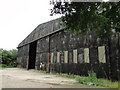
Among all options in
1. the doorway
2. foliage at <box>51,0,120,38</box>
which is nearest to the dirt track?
foliage at <box>51,0,120,38</box>

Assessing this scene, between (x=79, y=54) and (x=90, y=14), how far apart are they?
28.4 ft

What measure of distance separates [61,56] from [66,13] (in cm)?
1158

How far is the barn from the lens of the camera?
11.1m

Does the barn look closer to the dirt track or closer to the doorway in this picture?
the dirt track

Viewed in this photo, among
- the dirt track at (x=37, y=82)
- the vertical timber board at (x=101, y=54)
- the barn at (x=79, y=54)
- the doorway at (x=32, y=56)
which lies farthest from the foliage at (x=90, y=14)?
the doorway at (x=32, y=56)

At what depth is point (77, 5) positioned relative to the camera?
6.33 m

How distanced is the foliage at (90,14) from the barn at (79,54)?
237 cm

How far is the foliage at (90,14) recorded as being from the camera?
6.40 meters

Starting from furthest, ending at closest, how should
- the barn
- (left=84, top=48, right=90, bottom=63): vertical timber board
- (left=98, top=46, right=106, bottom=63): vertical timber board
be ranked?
(left=84, top=48, right=90, bottom=63): vertical timber board < (left=98, top=46, right=106, bottom=63): vertical timber board < the barn

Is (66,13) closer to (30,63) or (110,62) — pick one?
(110,62)

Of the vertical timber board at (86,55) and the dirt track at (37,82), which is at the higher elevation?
the vertical timber board at (86,55)

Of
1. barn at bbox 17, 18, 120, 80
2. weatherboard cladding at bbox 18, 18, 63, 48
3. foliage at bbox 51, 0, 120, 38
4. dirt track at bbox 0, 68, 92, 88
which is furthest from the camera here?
weatherboard cladding at bbox 18, 18, 63, 48

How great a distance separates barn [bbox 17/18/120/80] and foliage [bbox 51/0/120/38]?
237 centimetres

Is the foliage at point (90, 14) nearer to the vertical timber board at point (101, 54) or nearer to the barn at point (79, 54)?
the barn at point (79, 54)
